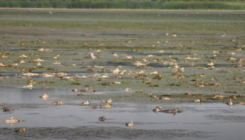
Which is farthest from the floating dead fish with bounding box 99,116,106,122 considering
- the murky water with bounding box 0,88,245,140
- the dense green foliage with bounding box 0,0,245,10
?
the dense green foliage with bounding box 0,0,245,10

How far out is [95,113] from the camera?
1852 centimetres

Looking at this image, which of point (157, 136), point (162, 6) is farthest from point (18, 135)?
point (162, 6)

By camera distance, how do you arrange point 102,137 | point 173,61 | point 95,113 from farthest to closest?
1. point 173,61
2. point 95,113
3. point 102,137

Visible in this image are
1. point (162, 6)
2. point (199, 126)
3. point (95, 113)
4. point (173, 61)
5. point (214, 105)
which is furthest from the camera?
point (162, 6)

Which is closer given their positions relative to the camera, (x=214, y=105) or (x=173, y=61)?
(x=214, y=105)

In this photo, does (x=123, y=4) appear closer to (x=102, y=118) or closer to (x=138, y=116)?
(x=138, y=116)

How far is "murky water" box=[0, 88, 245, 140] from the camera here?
660 inches

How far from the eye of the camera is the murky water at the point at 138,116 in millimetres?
16756

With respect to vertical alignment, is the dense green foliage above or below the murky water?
above

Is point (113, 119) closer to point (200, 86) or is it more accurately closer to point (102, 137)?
point (102, 137)

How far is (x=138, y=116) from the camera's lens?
714 inches

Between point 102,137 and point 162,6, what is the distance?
136 meters

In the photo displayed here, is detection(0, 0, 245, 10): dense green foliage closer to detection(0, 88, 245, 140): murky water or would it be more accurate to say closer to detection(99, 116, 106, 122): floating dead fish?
detection(0, 88, 245, 140): murky water

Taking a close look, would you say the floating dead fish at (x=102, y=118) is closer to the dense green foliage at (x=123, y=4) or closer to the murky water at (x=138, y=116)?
the murky water at (x=138, y=116)
